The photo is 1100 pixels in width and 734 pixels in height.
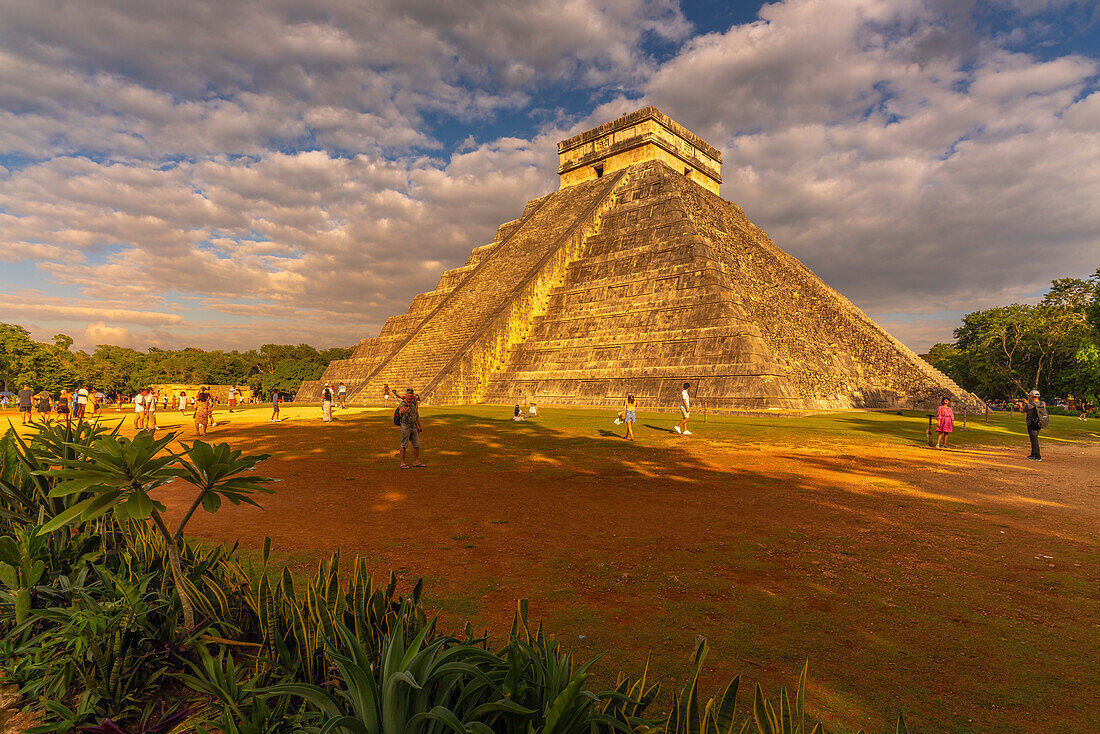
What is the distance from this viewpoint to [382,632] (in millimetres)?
2211

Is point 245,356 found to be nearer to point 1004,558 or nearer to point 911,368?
point 911,368

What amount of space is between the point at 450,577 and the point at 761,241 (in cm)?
3801

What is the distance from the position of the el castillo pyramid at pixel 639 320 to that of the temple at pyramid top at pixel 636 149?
14 cm

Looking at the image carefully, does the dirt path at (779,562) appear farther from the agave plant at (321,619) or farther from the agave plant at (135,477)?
the agave plant at (135,477)

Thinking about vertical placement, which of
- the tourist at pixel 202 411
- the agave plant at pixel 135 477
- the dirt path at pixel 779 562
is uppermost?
the agave plant at pixel 135 477

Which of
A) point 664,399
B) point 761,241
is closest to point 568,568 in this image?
point 664,399

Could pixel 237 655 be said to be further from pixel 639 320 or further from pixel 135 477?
pixel 639 320

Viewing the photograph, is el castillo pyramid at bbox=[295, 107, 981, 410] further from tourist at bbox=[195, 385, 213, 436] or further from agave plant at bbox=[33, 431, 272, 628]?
agave plant at bbox=[33, 431, 272, 628]

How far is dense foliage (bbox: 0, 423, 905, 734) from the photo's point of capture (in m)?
1.53

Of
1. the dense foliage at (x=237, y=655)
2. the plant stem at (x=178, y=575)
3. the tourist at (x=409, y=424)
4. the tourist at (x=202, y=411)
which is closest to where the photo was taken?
the dense foliage at (x=237, y=655)

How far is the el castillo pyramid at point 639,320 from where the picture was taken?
2209 cm

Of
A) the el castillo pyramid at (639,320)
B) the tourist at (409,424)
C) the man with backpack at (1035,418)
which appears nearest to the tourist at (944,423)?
the man with backpack at (1035,418)

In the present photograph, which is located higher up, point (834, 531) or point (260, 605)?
point (260, 605)

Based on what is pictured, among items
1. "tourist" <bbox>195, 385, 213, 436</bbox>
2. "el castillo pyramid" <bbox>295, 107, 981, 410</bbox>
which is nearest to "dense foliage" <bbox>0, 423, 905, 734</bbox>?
"tourist" <bbox>195, 385, 213, 436</bbox>
